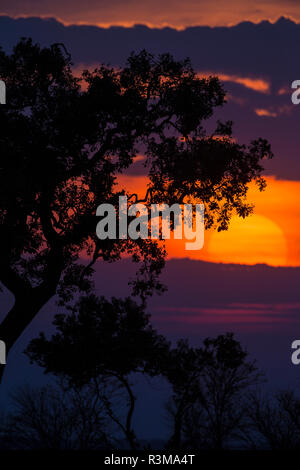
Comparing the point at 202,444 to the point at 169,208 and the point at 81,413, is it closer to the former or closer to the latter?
the point at 81,413

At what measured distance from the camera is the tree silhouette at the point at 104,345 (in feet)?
127

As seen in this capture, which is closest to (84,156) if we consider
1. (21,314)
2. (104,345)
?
(21,314)

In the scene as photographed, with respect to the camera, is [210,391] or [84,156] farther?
[210,391]

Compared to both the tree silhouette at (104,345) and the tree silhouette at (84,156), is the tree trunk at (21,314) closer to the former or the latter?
the tree silhouette at (84,156)

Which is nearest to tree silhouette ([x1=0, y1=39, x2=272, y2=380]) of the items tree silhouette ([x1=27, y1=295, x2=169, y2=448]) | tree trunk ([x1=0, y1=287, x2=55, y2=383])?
tree trunk ([x1=0, y1=287, x2=55, y2=383])

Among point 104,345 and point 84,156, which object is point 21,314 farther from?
point 104,345

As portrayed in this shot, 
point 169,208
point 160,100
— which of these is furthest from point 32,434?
point 160,100

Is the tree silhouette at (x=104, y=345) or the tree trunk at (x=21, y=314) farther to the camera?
the tree silhouette at (x=104, y=345)

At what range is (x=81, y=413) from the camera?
3822 centimetres

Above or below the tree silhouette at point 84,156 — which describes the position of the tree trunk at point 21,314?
below

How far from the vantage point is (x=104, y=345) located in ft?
126

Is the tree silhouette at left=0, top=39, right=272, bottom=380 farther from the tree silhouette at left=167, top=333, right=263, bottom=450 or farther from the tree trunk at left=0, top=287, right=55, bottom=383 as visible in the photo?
the tree silhouette at left=167, top=333, right=263, bottom=450

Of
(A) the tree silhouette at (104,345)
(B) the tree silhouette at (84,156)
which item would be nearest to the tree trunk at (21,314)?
(B) the tree silhouette at (84,156)

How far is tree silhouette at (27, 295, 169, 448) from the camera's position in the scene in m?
38.7
